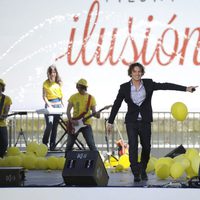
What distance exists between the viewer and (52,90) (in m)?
14.5

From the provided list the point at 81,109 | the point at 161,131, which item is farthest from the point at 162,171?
the point at 161,131

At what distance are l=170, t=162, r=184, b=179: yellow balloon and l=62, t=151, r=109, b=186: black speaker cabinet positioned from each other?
849 millimetres

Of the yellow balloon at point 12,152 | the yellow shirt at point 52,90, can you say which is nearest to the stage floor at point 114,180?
the yellow balloon at point 12,152

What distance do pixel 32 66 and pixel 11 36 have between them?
70 cm

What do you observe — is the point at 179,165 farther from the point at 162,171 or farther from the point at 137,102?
the point at 137,102

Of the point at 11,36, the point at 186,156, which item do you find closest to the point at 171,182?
the point at 186,156

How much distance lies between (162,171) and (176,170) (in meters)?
0.37

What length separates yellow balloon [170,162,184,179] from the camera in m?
9.91

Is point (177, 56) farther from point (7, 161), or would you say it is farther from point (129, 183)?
point (129, 183)

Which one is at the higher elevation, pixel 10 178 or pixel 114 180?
pixel 10 178

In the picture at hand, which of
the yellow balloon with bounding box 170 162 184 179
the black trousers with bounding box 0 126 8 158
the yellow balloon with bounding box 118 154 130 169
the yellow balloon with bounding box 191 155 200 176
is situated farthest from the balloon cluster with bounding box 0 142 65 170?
the yellow balloon with bounding box 191 155 200 176

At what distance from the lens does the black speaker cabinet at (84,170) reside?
367 inches

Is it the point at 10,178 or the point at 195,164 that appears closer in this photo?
the point at 10,178

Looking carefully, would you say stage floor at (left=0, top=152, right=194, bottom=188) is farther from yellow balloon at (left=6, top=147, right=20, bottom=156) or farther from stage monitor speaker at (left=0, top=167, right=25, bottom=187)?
yellow balloon at (left=6, top=147, right=20, bottom=156)
